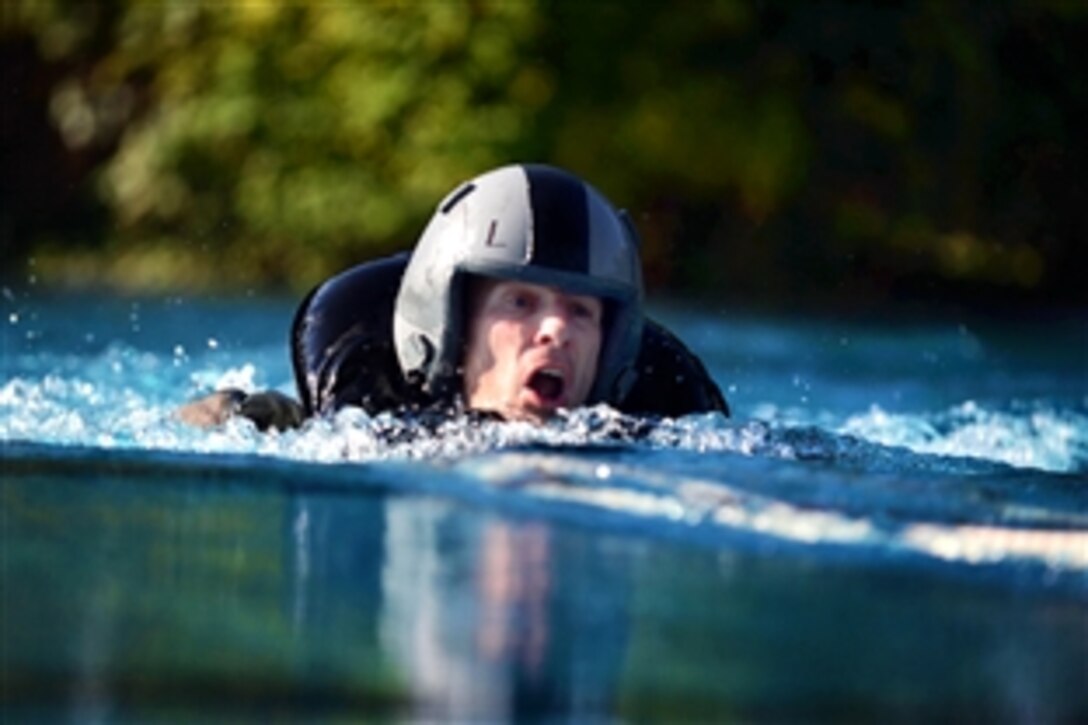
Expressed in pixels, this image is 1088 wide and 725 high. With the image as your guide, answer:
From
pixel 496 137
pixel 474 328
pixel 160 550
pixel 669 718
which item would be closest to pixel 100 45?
pixel 496 137

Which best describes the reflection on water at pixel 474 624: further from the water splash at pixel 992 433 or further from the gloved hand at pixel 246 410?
the water splash at pixel 992 433

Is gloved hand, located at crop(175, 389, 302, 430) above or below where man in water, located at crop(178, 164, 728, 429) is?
below

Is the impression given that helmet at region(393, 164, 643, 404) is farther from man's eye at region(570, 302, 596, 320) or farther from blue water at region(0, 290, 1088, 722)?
blue water at region(0, 290, 1088, 722)

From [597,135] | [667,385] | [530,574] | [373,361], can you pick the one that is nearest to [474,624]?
[530,574]

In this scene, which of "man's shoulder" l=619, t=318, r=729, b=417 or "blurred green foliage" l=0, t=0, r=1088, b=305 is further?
"blurred green foliage" l=0, t=0, r=1088, b=305

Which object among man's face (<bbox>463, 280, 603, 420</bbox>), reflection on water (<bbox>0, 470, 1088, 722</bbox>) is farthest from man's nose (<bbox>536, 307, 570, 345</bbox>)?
reflection on water (<bbox>0, 470, 1088, 722</bbox>)

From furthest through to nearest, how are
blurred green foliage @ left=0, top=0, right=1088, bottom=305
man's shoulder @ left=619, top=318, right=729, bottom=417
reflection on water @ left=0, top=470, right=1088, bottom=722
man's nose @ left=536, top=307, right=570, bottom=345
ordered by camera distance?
blurred green foliage @ left=0, top=0, right=1088, bottom=305 < man's shoulder @ left=619, top=318, right=729, bottom=417 < man's nose @ left=536, top=307, right=570, bottom=345 < reflection on water @ left=0, top=470, right=1088, bottom=722

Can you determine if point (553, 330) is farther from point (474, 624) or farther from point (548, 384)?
point (474, 624)

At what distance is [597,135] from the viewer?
20.7m

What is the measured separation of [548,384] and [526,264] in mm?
305

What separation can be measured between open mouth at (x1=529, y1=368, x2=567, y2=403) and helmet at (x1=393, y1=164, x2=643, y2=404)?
11 centimetres

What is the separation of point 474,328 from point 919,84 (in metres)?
14.6

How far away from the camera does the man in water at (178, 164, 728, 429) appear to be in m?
7.14

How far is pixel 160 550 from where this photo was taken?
5.00m
